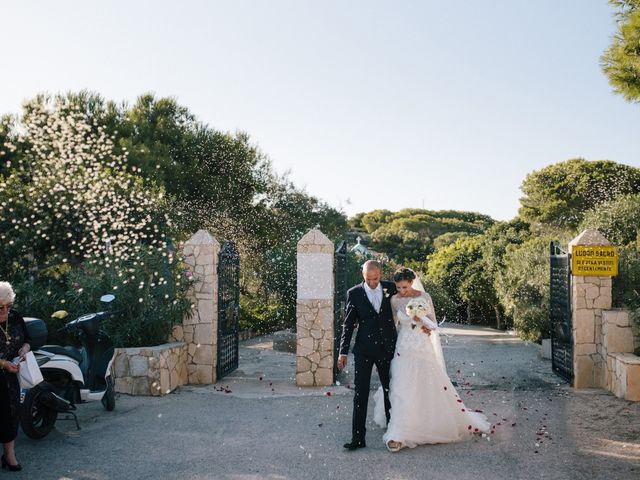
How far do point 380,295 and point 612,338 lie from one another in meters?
4.32

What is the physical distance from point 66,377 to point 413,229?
49.0 metres

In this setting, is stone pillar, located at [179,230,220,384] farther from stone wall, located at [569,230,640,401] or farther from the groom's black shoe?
stone wall, located at [569,230,640,401]

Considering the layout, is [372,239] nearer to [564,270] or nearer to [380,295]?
[564,270]

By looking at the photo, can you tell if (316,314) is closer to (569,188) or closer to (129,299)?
(129,299)

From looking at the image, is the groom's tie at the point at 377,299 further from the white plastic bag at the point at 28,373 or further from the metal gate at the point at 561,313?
the metal gate at the point at 561,313

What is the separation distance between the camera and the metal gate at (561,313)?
9.00 meters

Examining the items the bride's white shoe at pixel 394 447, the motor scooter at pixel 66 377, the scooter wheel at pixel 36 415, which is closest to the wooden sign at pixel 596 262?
the bride's white shoe at pixel 394 447

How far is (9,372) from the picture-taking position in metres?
5.14

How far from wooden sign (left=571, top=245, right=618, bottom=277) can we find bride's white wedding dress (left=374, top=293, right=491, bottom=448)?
377cm

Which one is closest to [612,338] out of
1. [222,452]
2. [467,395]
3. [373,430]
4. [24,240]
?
[467,395]

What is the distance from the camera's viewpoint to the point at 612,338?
8.41 m

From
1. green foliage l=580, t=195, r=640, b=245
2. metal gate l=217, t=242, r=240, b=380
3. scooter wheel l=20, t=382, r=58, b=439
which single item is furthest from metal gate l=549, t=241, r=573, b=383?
scooter wheel l=20, t=382, r=58, b=439

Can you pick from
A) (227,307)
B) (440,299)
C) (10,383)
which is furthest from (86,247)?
(440,299)

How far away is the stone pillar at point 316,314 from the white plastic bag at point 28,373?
14.1ft
